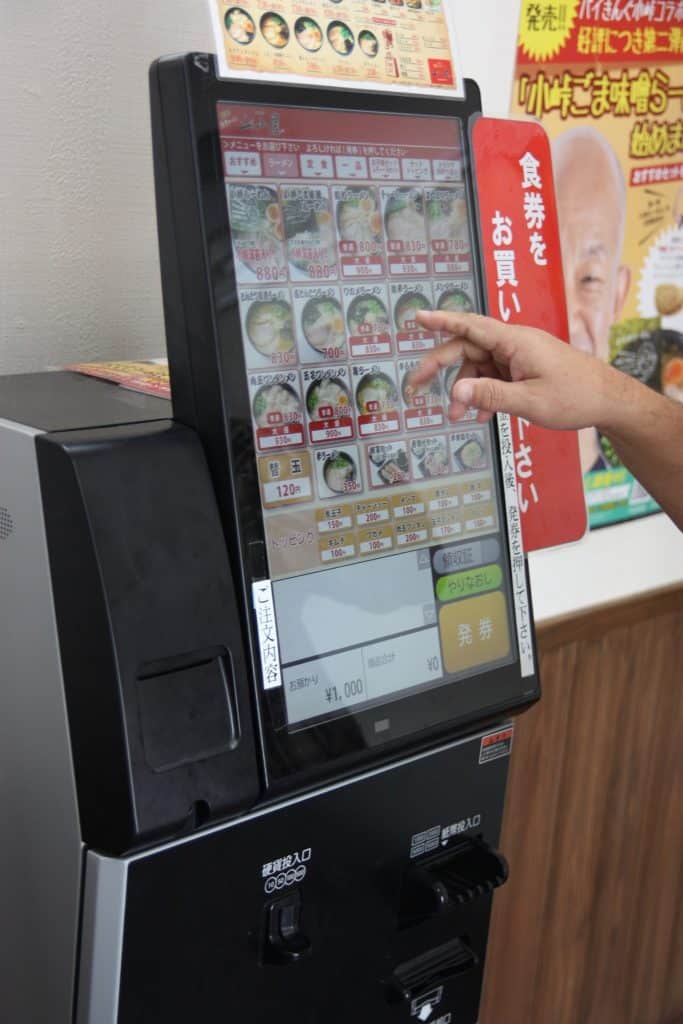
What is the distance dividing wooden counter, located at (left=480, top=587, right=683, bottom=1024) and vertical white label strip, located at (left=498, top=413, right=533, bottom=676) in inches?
30.0

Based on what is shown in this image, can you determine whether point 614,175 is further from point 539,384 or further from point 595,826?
point 595,826

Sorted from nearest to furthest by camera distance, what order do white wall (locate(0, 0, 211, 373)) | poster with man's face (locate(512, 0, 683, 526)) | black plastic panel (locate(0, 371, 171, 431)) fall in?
black plastic panel (locate(0, 371, 171, 431)) → white wall (locate(0, 0, 211, 373)) → poster with man's face (locate(512, 0, 683, 526))

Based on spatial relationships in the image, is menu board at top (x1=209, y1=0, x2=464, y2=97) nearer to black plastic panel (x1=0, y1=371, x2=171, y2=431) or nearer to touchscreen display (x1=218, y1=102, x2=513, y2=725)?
touchscreen display (x1=218, y1=102, x2=513, y2=725)

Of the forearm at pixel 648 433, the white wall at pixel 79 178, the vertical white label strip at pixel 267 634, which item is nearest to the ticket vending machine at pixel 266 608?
the vertical white label strip at pixel 267 634

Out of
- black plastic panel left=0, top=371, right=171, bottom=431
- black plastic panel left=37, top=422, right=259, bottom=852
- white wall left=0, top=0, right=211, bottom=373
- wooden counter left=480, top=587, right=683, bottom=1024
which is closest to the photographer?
black plastic panel left=37, top=422, right=259, bottom=852

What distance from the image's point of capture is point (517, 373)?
37.2 inches

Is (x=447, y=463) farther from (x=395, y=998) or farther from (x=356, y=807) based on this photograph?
(x=395, y=998)

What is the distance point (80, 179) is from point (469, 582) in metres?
0.68

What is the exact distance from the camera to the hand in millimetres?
864

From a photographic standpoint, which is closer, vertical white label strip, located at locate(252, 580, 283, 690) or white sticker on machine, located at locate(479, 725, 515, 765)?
vertical white label strip, located at locate(252, 580, 283, 690)

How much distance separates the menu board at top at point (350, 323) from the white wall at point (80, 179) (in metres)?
0.44

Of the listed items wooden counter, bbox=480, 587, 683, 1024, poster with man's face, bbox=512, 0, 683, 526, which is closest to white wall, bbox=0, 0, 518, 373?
poster with man's face, bbox=512, 0, 683, 526

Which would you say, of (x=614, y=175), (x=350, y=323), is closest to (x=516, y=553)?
(x=350, y=323)

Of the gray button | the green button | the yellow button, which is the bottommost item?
the yellow button
